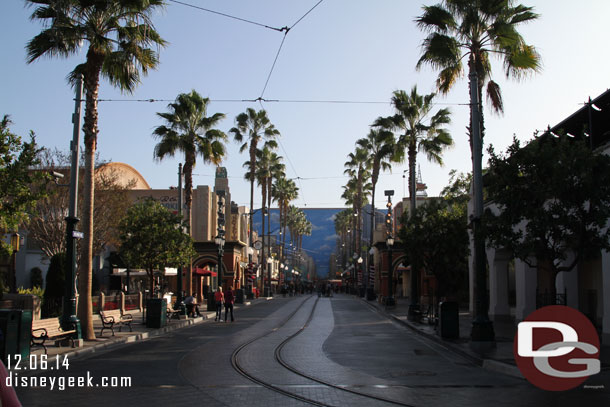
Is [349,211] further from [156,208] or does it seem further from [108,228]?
[156,208]

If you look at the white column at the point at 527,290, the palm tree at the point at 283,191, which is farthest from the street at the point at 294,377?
the palm tree at the point at 283,191

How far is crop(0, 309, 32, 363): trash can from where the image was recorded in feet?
A: 42.5

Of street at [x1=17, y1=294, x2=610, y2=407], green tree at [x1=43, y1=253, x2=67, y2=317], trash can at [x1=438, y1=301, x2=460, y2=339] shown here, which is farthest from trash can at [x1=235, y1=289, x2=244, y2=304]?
trash can at [x1=438, y1=301, x2=460, y2=339]

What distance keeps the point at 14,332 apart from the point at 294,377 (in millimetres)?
6163

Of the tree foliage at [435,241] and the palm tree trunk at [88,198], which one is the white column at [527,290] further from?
the palm tree trunk at [88,198]

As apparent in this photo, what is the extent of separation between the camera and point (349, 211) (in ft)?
355

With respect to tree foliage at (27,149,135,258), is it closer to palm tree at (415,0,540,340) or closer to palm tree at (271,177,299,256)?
palm tree at (415,0,540,340)

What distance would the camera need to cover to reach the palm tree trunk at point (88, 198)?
18656mm

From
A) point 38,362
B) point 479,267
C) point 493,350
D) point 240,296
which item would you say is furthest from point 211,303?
point 493,350

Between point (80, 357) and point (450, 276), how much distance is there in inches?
711

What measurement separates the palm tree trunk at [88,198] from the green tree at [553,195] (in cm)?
1166

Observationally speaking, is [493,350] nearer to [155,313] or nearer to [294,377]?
[294,377]

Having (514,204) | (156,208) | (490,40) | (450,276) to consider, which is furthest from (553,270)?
(156,208)

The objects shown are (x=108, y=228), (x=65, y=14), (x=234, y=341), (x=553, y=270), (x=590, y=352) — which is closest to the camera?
(x=590, y=352)
